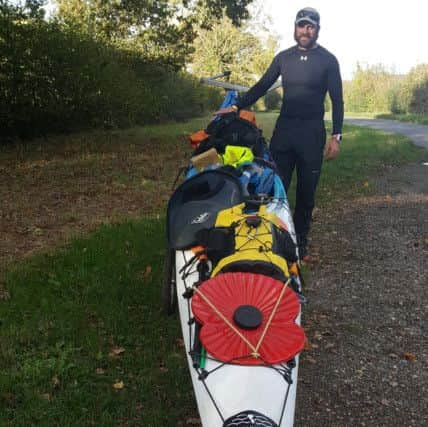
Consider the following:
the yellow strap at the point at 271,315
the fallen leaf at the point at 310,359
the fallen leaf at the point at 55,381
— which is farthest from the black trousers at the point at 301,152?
the fallen leaf at the point at 55,381

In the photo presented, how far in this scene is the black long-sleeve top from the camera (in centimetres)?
486

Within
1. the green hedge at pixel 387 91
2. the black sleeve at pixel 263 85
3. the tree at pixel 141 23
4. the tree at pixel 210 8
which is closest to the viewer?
the black sleeve at pixel 263 85

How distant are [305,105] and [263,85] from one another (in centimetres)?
54

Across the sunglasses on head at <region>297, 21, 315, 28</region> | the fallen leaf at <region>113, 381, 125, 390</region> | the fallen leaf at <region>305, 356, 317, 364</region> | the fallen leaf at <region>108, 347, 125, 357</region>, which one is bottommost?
the fallen leaf at <region>305, 356, 317, 364</region>

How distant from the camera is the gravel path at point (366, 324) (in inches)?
124

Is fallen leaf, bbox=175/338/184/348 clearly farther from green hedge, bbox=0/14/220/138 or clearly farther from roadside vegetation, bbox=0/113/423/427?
green hedge, bbox=0/14/220/138

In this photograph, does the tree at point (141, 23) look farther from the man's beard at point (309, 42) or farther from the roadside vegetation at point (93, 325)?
the man's beard at point (309, 42)

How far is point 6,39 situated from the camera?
10.5 meters

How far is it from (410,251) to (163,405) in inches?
153

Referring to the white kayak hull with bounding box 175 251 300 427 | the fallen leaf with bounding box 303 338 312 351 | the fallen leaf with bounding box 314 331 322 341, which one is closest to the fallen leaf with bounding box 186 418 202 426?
the white kayak hull with bounding box 175 251 300 427

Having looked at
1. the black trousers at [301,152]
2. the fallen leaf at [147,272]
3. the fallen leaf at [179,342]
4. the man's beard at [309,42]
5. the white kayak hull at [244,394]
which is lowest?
the fallen leaf at [179,342]

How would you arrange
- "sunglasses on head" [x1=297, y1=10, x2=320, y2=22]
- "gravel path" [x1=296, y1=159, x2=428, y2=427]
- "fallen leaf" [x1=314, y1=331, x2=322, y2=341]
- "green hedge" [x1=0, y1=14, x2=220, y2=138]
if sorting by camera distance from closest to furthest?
"gravel path" [x1=296, y1=159, x2=428, y2=427] → "fallen leaf" [x1=314, y1=331, x2=322, y2=341] → "sunglasses on head" [x1=297, y1=10, x2=320, y2=22] → "green hedge" [x1=0, y1=14, x2=220, y2=138]

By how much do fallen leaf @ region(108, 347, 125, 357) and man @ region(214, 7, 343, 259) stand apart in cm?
242

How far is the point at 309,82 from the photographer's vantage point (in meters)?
4.88
